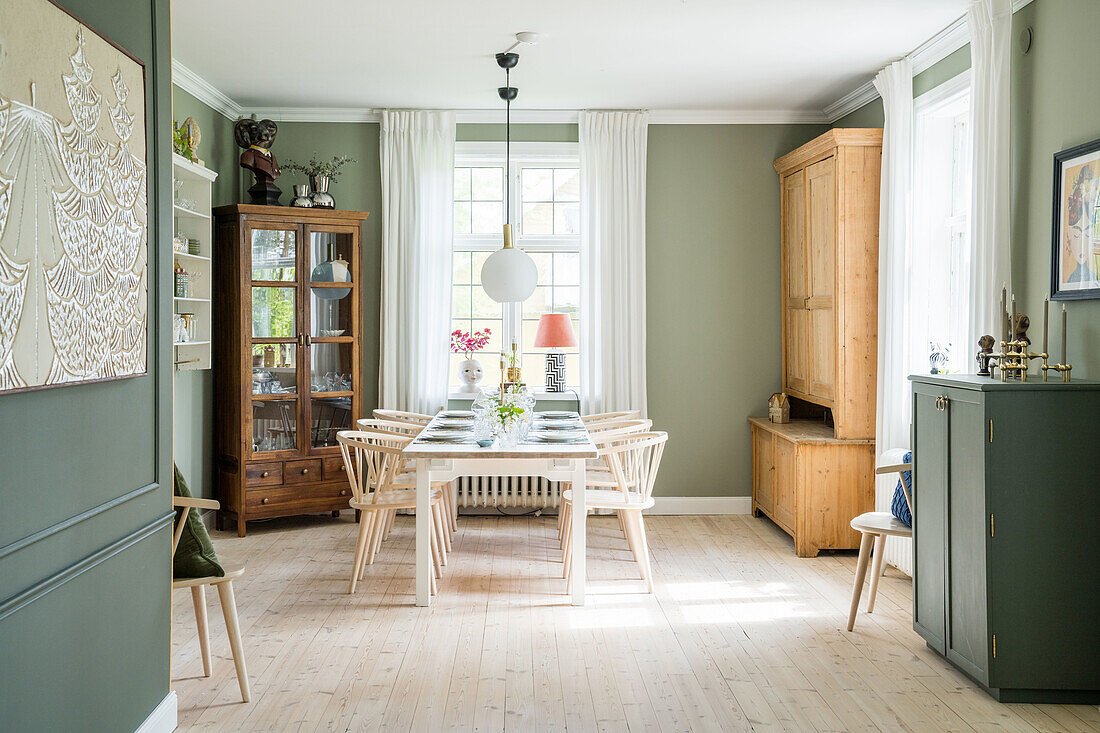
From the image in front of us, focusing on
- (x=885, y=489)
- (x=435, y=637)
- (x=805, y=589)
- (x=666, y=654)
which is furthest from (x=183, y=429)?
(x=885, y=489)

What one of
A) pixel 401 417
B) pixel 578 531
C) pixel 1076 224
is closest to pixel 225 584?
pixel 578 531

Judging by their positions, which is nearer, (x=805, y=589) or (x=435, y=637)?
(x=435, y=637)

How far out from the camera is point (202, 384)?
213 inches

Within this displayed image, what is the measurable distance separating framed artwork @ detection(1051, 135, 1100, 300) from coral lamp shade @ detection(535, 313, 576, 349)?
296 cm

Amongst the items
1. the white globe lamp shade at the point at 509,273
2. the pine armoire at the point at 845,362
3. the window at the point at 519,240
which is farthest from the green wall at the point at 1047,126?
the window at the point at 519,240

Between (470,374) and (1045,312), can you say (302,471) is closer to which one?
(470,374)

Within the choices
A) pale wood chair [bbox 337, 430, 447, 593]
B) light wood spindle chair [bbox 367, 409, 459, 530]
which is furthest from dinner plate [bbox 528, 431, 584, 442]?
light wood spindle chair [bbox 367, 409, 459, 530]

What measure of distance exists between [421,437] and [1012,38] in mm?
3282

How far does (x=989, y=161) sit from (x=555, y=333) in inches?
110

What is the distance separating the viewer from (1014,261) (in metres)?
3.68

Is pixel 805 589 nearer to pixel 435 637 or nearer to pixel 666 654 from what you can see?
pixel 666 654

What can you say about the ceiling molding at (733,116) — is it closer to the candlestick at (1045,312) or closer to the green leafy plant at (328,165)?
the green leafy plant at (328,165)

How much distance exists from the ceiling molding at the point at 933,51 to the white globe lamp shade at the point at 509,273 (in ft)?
7.74

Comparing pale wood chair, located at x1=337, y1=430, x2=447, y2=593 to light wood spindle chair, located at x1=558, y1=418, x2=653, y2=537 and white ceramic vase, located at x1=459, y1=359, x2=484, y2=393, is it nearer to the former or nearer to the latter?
light wood spindle chair, located at x1=558, y1=418, x2=653, y2=537
